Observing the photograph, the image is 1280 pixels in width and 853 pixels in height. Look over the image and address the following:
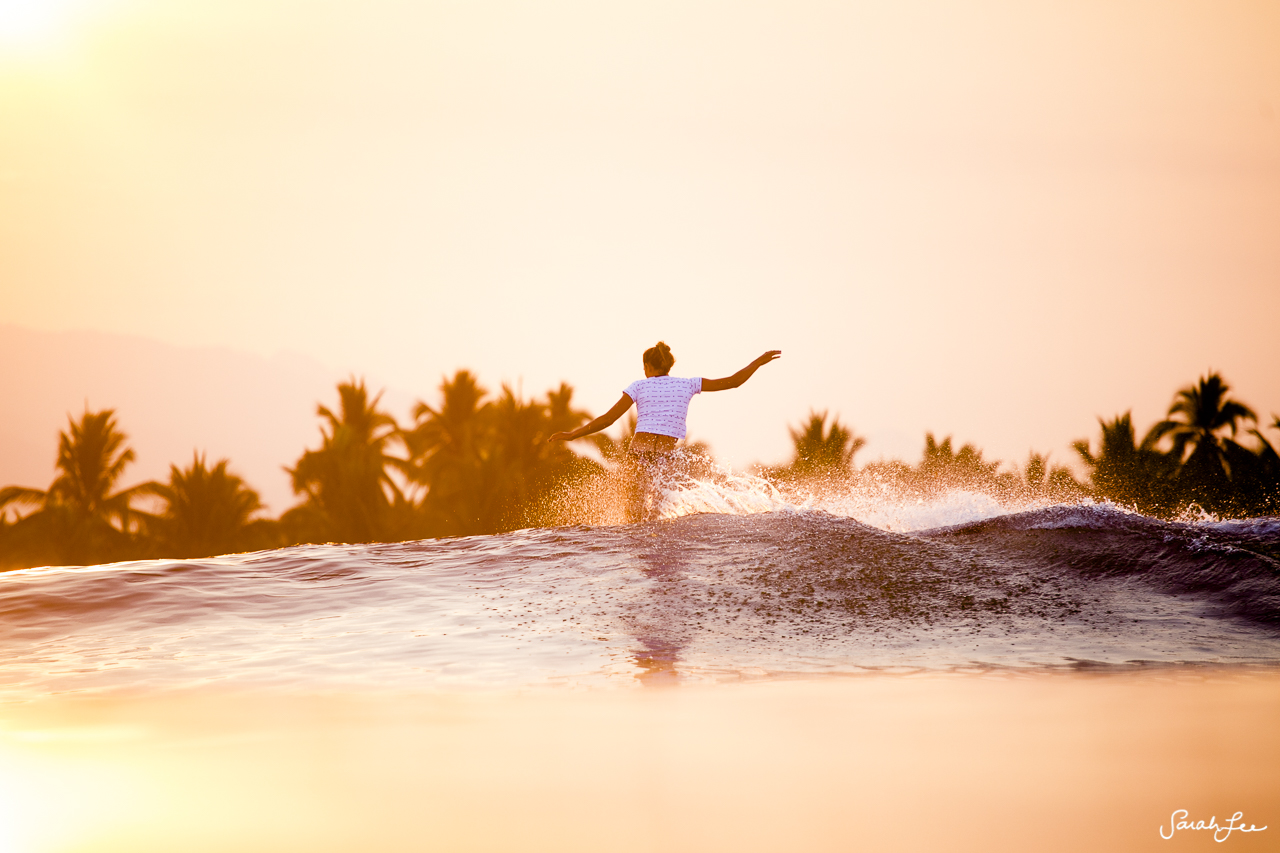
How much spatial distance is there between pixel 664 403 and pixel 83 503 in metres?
47.3

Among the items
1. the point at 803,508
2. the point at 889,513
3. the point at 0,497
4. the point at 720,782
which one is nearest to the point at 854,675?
the point at 720,782

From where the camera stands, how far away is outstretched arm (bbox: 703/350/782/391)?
34.9 ft

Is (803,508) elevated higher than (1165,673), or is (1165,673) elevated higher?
(803,508)

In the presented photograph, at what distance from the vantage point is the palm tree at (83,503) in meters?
45.8

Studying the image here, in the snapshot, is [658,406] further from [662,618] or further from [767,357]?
[662,618]

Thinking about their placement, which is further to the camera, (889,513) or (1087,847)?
(889,513)

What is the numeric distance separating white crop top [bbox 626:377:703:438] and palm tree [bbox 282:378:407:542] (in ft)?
109

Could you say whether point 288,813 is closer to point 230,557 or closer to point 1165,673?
point 1165,673

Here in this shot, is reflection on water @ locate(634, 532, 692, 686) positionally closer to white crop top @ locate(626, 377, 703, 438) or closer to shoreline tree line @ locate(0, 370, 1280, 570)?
white crop top @ locate(626, 377, 703, 438)

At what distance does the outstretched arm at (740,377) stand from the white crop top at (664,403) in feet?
0.75

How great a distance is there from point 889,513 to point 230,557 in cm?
823

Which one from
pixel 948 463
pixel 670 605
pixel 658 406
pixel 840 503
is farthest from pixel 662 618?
pixel 948 463

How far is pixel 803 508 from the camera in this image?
11516 millimetres

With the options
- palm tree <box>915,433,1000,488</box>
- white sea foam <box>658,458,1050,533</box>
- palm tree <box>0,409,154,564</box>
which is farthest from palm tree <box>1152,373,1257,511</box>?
palm tree <box>0,409,154,564</box>
